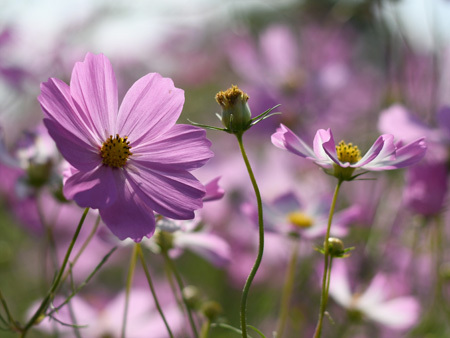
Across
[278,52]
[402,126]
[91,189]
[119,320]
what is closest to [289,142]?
[91,189]

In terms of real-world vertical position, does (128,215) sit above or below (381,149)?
below

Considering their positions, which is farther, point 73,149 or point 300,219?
point 300,219

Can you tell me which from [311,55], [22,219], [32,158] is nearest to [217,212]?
[22,219]

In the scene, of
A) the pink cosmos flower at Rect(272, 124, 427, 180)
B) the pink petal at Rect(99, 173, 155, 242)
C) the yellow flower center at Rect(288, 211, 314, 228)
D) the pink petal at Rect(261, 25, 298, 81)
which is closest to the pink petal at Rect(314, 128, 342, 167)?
the pink cosmos flower at Rect(272, 124, 427, 180)

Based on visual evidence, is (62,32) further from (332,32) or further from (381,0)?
(381,0)

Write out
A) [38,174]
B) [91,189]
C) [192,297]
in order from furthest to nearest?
1. [38,174]
2. [192,297]
3. [91,189]

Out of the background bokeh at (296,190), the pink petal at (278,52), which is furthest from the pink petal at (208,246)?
the pink petal at (278,52)

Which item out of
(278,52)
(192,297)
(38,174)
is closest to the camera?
(192,297)

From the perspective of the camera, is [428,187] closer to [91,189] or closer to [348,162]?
[348,162]
